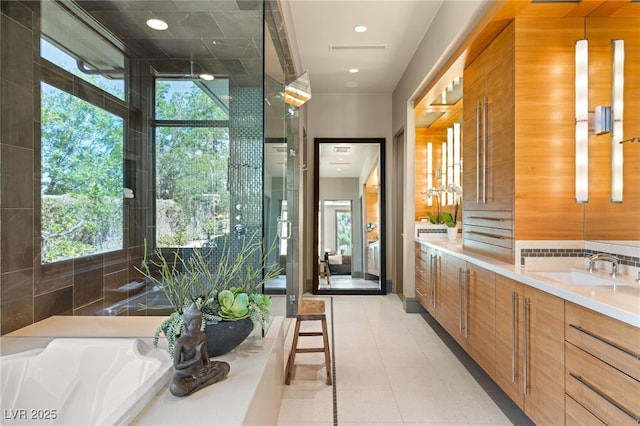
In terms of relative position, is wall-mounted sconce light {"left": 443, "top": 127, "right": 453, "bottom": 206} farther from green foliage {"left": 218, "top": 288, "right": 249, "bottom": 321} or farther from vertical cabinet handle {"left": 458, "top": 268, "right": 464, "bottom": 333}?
green foliage {"left": 218, "top": 288, "right": 249, "bottom": 321}

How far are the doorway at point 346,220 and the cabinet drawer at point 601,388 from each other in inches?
149

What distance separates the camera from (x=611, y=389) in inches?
49.7

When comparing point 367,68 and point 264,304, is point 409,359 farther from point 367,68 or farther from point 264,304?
point 367,68

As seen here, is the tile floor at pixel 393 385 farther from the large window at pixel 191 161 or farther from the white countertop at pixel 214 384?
the large window at pixel 191 161

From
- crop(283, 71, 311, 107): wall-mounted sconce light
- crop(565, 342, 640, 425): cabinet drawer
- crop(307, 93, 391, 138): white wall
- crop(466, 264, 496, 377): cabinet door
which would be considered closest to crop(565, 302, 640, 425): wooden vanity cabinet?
crop(565, 342, 640, 425): cabinet drawer

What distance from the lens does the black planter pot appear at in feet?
5.01

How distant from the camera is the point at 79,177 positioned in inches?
93.9

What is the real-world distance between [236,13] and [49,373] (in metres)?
2.28

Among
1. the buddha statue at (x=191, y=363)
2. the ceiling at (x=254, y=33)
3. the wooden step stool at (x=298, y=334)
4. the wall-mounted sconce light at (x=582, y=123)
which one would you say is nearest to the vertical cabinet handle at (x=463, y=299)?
the wall-mounted sconce light at (x=582, y=123)

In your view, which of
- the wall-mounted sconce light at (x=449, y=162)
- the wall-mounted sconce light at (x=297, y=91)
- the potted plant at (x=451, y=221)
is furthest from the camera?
the wall-mounted sconce light at (x=449, y=162)

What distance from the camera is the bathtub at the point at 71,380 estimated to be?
60.9 inches

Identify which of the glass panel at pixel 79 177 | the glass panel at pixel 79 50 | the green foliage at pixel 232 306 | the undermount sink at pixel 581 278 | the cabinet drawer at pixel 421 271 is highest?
the glass panel at pixel 79 50

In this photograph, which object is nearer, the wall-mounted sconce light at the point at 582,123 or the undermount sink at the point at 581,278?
the undermount sink at the point at 581,278

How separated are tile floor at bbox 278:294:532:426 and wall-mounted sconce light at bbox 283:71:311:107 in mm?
2235
